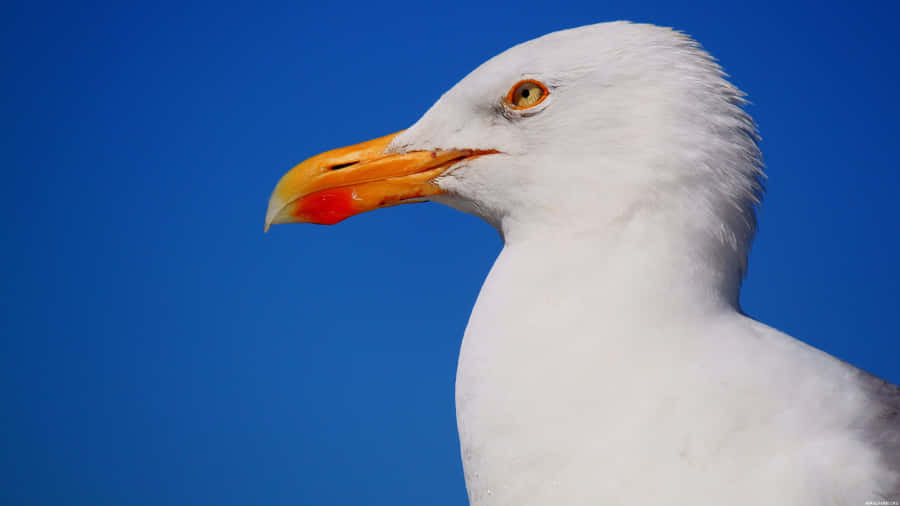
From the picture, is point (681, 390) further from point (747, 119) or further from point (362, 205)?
point (362, 205)

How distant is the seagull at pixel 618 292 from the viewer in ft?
4.91

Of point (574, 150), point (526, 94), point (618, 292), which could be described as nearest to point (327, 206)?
point (526, 94)

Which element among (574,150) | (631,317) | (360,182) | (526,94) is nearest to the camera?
(631,317)

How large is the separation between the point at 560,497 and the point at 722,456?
1.18ft

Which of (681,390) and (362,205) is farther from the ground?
(362,205)

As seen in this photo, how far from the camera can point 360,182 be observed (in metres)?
2.40

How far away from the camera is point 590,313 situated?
1.75 metres

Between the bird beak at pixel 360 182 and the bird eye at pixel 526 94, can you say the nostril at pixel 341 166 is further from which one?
the bird eye at pixel 526 94

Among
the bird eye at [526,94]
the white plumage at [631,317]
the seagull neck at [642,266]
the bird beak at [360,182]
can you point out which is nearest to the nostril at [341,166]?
the bird beak at [360,182]

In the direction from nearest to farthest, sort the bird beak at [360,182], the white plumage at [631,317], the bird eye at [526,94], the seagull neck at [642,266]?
1. the white plumage at [631,317]
2. the seagull neck at [642,266]
3. the bird eye at [526,94]
4. the bird beak at [360,182]

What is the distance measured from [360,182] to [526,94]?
64 cm

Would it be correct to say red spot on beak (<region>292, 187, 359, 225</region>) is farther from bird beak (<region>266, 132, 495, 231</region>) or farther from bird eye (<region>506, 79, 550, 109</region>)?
bird eye (<region>506, 79, 550, 109</region>)

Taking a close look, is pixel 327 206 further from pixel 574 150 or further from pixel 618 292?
pixel 618 292

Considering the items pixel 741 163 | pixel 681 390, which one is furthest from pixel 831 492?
pixel 741 163
